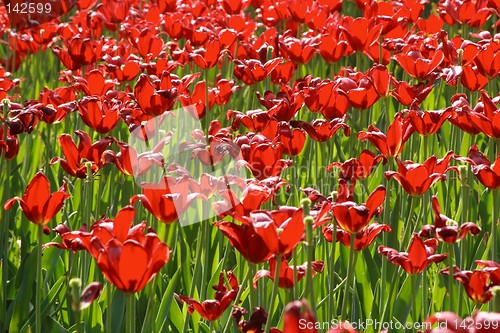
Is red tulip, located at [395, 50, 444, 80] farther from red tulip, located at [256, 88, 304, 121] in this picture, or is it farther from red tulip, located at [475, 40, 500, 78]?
red tulip, located at [256, 88, 304, 121]

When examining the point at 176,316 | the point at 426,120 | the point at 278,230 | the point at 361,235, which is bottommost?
the point at 176,316

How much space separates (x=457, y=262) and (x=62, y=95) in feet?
5.85

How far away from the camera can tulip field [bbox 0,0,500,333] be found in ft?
6.39

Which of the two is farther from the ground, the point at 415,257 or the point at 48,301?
the point at 415,257

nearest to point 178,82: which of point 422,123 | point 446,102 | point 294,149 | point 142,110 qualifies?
point 142,110

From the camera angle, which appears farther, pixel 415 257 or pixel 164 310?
pixel 164 310

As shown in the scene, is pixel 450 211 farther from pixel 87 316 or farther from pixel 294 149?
pixel 87 316

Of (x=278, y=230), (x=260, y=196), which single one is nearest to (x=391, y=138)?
(x=260, y=196)

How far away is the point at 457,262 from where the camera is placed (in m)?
3.00

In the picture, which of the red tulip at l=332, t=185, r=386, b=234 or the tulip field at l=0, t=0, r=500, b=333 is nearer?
the tulip field at l=0, t=0, r=500, b=333

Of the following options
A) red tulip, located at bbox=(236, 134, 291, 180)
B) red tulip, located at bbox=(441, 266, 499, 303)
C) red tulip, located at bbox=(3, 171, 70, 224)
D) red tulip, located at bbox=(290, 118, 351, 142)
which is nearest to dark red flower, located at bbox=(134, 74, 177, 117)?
red tulip, located at bbox=(290, 118, 351, 142)

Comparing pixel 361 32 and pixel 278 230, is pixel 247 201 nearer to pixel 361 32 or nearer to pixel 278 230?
pixel 278 230

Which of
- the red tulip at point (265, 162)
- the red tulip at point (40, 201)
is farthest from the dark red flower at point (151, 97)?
the red tulip at point (40, 201)

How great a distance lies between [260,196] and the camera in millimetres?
2072
